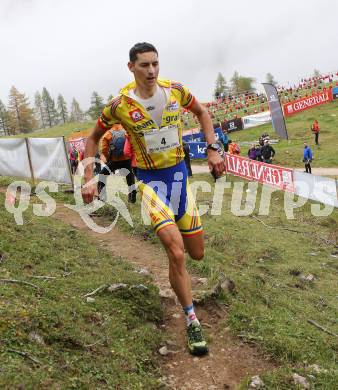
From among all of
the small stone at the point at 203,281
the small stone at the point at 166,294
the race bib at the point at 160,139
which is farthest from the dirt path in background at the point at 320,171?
the race bib at the point at 160,139

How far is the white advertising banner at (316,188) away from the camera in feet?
53.7

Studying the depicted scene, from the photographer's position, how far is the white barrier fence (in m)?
15.2

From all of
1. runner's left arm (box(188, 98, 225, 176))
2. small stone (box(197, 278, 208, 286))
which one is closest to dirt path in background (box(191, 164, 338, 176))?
small stone (box(197, 278, 208, 286))

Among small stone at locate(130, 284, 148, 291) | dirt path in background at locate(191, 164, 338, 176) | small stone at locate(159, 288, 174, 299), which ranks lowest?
dirt path in background at locate(191, 164, 338, 176)

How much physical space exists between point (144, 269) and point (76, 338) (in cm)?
298

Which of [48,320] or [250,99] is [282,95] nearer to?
[250,99]

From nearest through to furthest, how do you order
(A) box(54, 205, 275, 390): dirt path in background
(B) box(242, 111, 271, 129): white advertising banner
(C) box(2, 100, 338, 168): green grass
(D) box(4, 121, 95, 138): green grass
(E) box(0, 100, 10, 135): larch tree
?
(A) box(54, 205, 275, 390): dirt path in background → (C) box(2, 100, 338, 168): green grass → (B) box(242, 111, 271, 129): white advertising banner → (D) box(4, 121, 95, 138): green grass → (E) box(0, 100, 10, 135): larch tree

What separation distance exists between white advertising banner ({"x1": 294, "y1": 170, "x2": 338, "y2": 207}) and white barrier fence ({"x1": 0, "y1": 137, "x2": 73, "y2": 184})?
9069mm

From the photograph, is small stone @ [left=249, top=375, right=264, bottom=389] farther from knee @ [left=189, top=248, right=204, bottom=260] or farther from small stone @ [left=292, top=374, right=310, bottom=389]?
knee @ [left=189, top=248, right=204, bottom=260]

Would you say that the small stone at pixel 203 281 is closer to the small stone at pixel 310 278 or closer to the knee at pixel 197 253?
the knee at pixel 197 253

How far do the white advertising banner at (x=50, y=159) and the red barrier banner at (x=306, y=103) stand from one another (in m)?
35.0

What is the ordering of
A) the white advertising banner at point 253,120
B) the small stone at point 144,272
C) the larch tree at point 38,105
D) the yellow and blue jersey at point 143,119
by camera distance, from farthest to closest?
the larch tree at point 38,105 → the white advertising banner at point 253,120 → the small stone at point 144,272 → the yellow and blue jersey at point 143,119

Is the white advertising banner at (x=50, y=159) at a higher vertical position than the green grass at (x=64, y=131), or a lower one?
lower

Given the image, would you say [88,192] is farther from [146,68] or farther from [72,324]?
[146,68]
